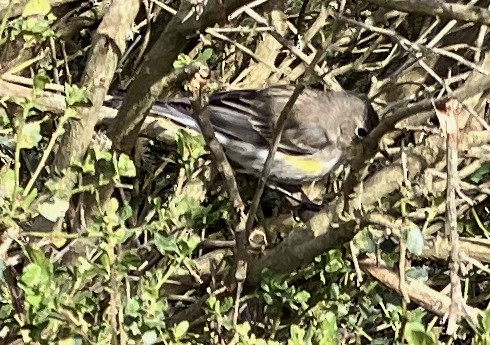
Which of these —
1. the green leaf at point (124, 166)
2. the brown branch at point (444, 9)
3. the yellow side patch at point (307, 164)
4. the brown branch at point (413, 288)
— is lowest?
the yellow side patch at point (307, 164)

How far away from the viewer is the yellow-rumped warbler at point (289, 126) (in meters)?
4.20

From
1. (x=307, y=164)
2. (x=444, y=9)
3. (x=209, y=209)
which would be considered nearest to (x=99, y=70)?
(x=209, y=209)

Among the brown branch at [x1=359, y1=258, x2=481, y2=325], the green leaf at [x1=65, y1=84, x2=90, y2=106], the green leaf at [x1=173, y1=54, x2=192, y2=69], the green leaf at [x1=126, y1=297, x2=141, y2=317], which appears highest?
the green leaf at [x1=65, y1=84, x2=90, y2=106]

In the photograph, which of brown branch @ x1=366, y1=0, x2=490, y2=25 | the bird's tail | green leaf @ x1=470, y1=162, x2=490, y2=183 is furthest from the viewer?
the bird's tail

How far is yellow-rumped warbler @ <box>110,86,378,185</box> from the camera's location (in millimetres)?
4195

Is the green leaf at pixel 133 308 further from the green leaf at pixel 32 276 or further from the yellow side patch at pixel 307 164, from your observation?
the yellow side patch at pixel 307 164

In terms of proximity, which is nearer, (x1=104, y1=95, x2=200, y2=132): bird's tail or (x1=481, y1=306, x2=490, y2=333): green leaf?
(x1=481, y1=306, x2=490, y2=333): green leaf

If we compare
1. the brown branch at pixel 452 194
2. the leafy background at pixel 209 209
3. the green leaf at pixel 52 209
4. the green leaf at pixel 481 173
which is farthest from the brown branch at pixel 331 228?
the green leaf at pixel 52 209

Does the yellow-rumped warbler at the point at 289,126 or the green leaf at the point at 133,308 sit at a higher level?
the green leaf at the point at 133,308

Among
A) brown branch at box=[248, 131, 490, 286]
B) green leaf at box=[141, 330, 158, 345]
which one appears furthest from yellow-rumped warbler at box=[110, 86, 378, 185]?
green leaf at box=[141, 330, 158, 345]

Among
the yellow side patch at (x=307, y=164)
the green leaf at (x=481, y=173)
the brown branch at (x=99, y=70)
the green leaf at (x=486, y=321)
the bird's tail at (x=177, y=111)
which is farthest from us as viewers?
the yellow side patch at (x=307, y=164)

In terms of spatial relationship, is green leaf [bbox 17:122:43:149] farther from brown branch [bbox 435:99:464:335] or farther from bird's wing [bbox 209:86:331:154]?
bird's wing [bbox 209:86:331:154]

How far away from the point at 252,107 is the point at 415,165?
1809 mm

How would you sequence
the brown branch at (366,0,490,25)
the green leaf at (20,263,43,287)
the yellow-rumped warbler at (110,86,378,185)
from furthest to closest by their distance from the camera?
the yellow-rumped warbler at (110,86,378,185) < the brown branch at (366,0,490,25) < the green leaf at (20,263,43,287)
